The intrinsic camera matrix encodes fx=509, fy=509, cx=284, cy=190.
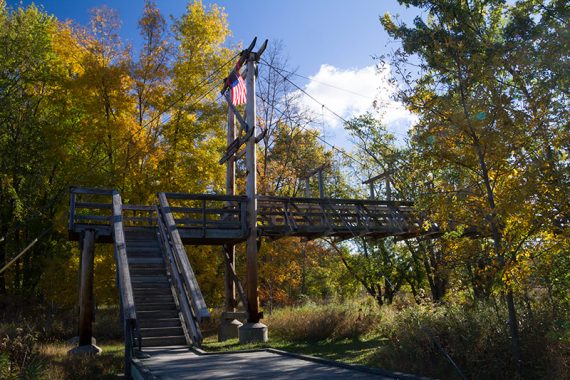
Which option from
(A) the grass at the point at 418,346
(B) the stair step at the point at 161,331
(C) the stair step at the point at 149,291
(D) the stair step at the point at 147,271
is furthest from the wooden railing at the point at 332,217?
(B) the stair step at the point at 161,331

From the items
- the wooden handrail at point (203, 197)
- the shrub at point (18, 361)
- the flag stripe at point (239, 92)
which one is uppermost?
the flag stripe at point (239, 92)

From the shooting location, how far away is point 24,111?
22609 millimetres

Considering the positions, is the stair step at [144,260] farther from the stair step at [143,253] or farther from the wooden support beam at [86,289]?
the wooden support beam at [86,289]

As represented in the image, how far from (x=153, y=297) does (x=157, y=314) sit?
0.46 m

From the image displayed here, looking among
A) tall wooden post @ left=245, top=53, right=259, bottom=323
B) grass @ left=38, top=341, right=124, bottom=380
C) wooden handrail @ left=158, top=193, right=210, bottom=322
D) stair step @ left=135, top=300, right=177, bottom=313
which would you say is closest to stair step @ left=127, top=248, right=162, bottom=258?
wooden handrail @ left=158, top=193, right=210, bottom=322

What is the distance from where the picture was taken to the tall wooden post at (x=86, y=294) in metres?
12.5

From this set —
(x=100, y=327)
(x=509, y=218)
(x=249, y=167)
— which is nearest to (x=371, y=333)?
(x=249, y=167)

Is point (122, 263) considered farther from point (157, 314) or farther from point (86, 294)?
point (86, 294)

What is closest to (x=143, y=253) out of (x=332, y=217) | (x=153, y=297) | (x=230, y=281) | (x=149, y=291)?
(x=149, y=291)

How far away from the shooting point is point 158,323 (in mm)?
10078

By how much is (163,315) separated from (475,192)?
6.47 m

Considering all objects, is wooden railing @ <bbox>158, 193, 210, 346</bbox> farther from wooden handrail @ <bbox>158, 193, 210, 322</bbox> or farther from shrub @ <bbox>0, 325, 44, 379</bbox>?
shrub @ <bbox>0, 325, 44, 379</bbox>

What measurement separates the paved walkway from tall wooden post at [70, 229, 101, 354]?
395 centimetres

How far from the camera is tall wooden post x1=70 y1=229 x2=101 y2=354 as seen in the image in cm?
1253
